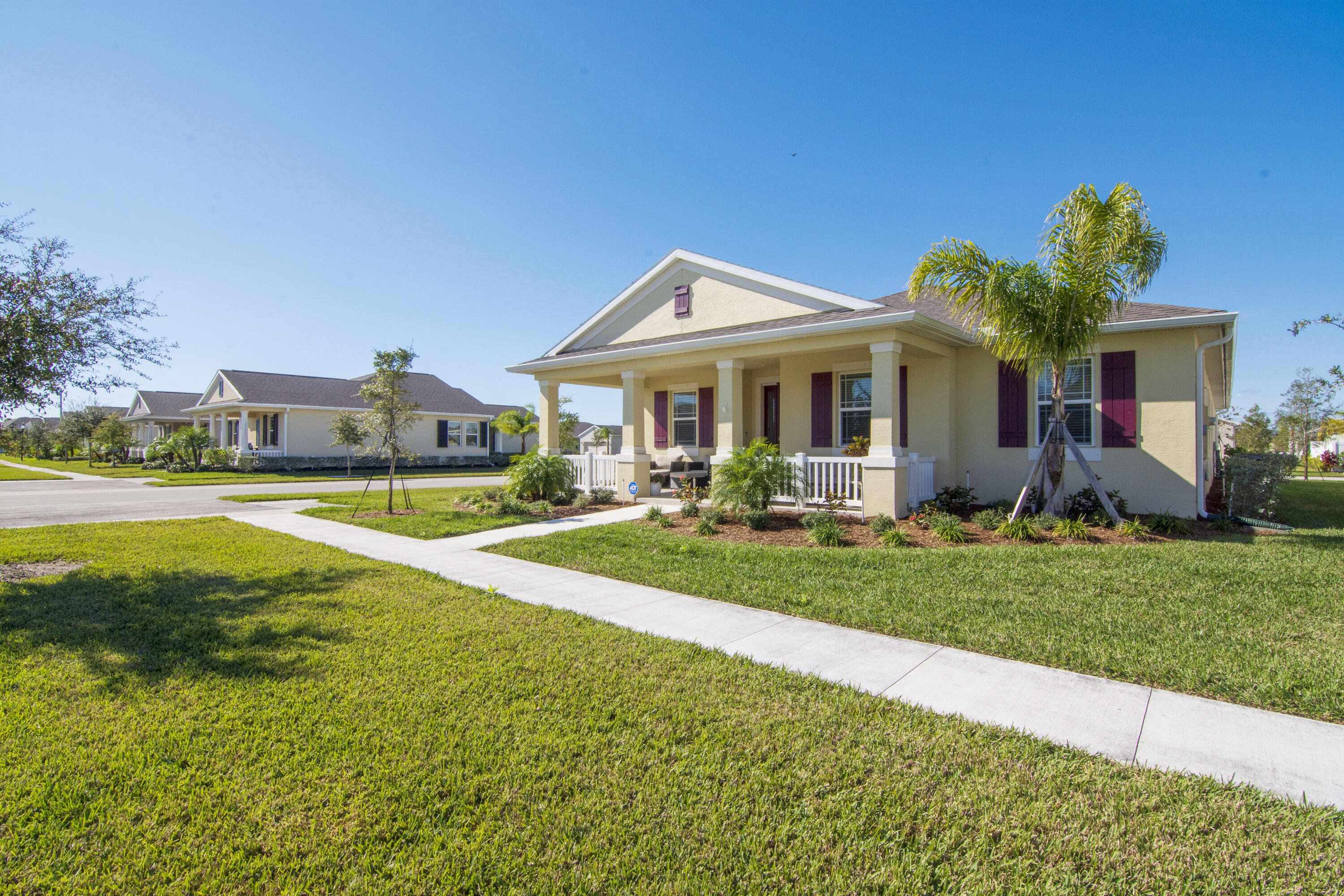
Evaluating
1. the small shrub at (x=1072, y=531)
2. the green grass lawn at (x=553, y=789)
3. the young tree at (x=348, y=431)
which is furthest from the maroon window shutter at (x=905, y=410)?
the young tree at (x=348, y=431)

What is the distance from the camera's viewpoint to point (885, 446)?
33.3 feet

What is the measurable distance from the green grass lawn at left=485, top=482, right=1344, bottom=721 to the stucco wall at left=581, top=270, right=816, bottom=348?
5.82 m

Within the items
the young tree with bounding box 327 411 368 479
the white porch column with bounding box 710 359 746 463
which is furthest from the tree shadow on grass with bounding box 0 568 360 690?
the white porch column with bounding box 710 359 746 463

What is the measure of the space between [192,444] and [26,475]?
5693 millimetres

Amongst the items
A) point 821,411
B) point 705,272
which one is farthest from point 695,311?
point 821,411

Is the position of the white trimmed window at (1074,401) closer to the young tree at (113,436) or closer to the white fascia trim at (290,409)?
the white fascia trim at (290,409)

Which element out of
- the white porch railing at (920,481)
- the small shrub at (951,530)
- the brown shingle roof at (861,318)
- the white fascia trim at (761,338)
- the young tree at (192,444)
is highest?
the brown shingle roof at (861,318)

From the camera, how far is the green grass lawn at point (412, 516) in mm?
10383

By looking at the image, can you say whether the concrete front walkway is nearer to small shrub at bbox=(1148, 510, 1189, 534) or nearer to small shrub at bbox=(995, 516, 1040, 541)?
small shrub at bbox=(995, 516, 1040, 541)

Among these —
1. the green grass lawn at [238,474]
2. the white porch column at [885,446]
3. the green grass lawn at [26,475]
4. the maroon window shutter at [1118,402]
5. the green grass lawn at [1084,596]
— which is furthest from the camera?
the green grass lawn at [26,475]

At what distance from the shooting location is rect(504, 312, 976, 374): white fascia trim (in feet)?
32.2

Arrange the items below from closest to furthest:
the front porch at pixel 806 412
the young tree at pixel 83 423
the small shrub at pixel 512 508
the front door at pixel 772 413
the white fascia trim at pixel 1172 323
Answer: the white fascia trim at pixel 1172 323 → the front porch at pixel 806 412 → the small shrub at pixel 512 508 → the front door at pixel 772 413 → the young tree at pixel 83 423

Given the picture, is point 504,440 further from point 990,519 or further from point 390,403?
point 990,519

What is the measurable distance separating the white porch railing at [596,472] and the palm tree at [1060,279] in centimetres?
771
